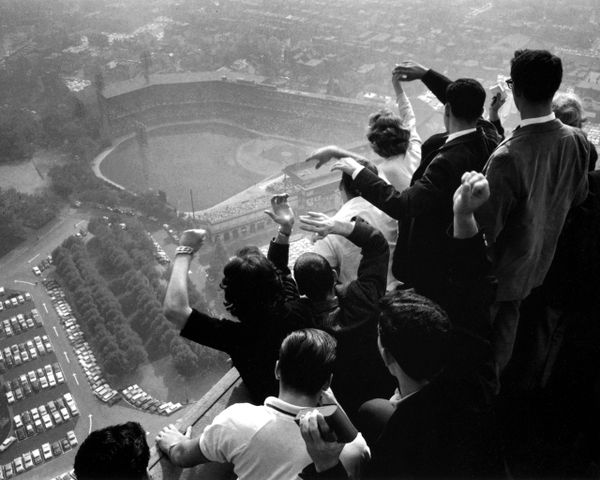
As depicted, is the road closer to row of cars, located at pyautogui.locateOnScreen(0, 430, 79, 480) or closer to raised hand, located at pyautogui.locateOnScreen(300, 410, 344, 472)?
row of cars, located at pyautogui.locateOnScreen(0, 430, 79, 480)

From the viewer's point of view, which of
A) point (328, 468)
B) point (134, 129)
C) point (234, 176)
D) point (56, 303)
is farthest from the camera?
point (134, 129)

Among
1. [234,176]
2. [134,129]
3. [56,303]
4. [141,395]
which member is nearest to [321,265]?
[141,395]

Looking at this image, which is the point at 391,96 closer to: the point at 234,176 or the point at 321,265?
the point at 234,176

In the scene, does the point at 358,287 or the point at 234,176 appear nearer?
the point at 358,287

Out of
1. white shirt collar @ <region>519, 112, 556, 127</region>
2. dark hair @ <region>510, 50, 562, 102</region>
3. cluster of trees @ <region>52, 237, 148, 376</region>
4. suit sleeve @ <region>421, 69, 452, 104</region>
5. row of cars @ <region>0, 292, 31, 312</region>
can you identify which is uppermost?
dark hair @ <region>510, 50, 562, 102</region>

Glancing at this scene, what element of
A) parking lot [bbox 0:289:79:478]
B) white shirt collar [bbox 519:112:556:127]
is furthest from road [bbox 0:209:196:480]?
white shirt collar [bbox 519:112:556:127]

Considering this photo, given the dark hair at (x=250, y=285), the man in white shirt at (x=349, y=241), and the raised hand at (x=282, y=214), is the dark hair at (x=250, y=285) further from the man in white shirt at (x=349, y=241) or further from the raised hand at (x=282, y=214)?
the man in white shirt at (x=349, y=241)
